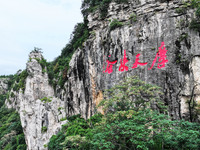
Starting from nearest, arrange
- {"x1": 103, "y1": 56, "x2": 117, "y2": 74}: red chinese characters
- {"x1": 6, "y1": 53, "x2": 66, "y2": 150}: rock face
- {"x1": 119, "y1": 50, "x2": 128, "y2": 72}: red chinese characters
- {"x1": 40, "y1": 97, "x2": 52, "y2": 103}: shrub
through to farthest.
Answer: {"x1": 119, "y1": 50, "x2": 128, "y2": 72}: red chinese characters → {"x1": 103, "y1": 56, "x2": 117, "y2": 74}: red chinese characters → {"x1": 6, "y1": 53, "x2": 66, "y2": 150}: rock face → {"x1": 40, "y1": 97, "x2": 52, "y2": 103}: shrub

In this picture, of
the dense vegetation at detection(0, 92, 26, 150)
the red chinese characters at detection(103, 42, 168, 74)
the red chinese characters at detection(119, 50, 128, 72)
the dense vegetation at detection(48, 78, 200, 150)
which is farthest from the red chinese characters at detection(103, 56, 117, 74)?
the dense vegetation at detection(0, 92, 26, 150)

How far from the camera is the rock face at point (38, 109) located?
43.2 feet

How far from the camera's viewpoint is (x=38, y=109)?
47.4ft

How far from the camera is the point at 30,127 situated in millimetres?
14266

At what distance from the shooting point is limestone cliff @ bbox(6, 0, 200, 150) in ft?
26.1

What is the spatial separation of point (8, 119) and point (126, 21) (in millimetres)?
21134

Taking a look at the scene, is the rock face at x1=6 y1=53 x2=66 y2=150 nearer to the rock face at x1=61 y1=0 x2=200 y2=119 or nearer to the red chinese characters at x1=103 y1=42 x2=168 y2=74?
the rock face at x1=61 y1=0 x2=200 y2=119

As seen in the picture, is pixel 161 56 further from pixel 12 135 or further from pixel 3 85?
pixel 3 85

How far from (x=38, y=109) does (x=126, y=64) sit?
9.29m

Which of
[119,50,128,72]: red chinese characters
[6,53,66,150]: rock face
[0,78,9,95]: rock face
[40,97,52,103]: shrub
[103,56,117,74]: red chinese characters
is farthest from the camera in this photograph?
[0,78,9,95]: rock face

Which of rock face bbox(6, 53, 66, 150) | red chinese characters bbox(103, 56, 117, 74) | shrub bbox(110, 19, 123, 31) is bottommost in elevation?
rock face bbox(6, 53, 66, 150)

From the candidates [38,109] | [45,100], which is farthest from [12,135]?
[45,100]

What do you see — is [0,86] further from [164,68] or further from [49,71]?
[164,68]

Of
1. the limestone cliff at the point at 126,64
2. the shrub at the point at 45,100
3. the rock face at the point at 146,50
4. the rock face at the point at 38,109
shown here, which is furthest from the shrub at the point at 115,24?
the shrub at the point at 45,100
